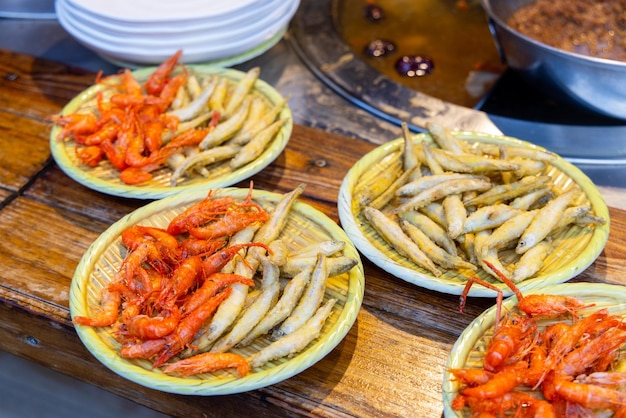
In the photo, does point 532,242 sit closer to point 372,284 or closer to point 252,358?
point 372,284

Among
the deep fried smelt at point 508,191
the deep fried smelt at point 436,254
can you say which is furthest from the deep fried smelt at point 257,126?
the deep fried smelt at point 508,191

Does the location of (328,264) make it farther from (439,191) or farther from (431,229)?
(439,191)

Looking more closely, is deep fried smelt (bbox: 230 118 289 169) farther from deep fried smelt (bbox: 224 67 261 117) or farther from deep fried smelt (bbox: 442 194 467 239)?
deep fried smelt (bbox: 442 194 467 239)

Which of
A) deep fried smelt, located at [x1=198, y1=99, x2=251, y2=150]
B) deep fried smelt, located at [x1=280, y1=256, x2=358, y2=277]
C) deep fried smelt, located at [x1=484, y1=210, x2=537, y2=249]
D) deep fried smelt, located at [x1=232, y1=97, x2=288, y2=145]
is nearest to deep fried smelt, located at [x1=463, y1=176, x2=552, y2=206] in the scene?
deep fried smelt, located at [x1=484, y1=210, x2=537, y2=249]

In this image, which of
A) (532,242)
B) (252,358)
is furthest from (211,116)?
(532,242)

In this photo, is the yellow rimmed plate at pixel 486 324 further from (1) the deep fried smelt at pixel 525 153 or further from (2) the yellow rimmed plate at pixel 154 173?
(2) the yellow rimmed plate at pixel 154 173

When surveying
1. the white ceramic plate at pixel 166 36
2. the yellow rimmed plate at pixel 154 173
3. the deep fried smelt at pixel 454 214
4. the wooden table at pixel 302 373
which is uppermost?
the white ceramic plate at pixel 166 36
